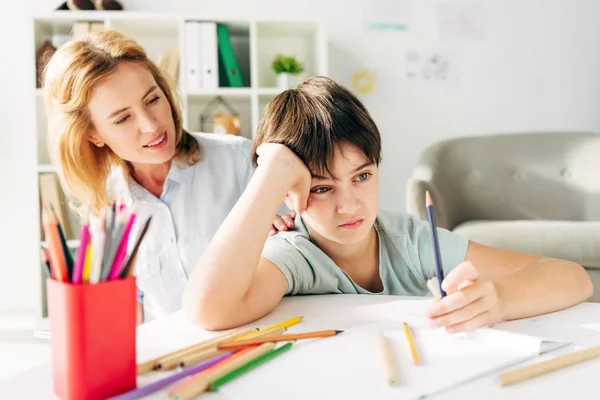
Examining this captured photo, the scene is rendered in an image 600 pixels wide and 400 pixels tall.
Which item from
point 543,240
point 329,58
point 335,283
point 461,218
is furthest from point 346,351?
point 329,58

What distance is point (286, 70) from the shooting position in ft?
9.12

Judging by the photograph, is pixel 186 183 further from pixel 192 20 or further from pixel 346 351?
pixel 192 20

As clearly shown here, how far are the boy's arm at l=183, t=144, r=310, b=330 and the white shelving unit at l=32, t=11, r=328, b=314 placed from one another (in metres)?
1.61

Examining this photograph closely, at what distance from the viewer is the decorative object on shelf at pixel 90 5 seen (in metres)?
2.60

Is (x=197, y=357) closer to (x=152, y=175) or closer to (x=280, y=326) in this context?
(x=280, y=326)

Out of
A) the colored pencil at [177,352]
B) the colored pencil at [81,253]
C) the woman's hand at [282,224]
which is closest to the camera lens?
the colored pencil at [81,253]

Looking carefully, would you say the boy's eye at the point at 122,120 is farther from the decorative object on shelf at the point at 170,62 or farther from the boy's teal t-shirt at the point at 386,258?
the decorative object on shelf at the point at 170,62

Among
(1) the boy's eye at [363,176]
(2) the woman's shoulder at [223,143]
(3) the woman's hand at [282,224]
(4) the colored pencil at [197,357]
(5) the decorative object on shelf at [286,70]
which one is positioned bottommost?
(4) the colored pencil at [197,357]

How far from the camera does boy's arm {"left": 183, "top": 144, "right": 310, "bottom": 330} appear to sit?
710 mm

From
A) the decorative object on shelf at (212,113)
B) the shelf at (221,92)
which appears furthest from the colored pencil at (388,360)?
the decorative object on shelf at (212,113)

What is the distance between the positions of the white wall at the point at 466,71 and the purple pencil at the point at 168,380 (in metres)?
2.62

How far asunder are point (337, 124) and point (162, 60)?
1960 millimetres

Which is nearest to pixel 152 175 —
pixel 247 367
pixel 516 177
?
pixel 247 367

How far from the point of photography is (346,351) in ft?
1.94
